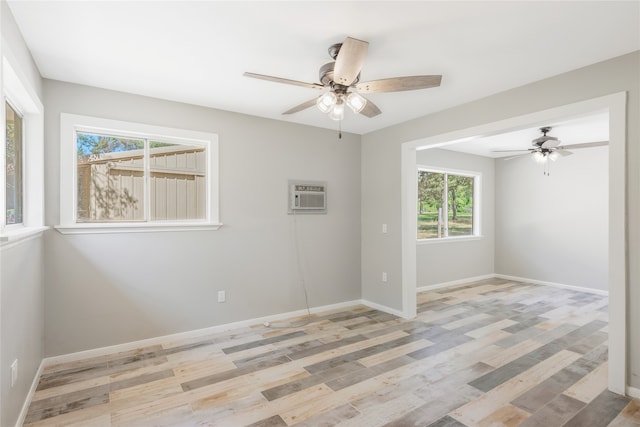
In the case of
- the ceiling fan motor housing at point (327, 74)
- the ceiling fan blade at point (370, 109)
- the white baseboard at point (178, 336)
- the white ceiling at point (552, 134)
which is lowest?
the white baseboard at point (178, 336)

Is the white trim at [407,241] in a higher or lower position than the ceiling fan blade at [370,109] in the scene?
lower

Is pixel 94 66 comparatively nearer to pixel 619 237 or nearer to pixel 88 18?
pixel 88 18

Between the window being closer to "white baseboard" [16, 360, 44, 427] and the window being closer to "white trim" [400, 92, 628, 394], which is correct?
"white trim" [400, 92, 628, 394]

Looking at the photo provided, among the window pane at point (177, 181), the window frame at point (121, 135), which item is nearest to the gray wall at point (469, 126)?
the window frame at point (121, 135)

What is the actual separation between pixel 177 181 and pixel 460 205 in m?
5.19

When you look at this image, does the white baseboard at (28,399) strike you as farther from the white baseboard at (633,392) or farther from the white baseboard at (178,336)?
the white baseboard at (633,392)

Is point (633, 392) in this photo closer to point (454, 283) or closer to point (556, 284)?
point (454, 283)

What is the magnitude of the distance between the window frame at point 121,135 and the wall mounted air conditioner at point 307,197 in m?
0.95

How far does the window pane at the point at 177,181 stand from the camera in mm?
3451

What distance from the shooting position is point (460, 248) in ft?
20.7

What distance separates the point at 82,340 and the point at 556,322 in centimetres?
511

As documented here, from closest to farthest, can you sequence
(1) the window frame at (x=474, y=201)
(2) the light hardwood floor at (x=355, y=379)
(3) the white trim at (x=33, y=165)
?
(2) the light hardwood floor at (x=355, y=379) → (3) the white trim at (x=33, y=165) → (1) the window frame at (x=474, y=201)

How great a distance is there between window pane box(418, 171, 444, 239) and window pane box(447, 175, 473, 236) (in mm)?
254

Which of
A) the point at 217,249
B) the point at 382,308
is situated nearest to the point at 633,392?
the point at 382,308
